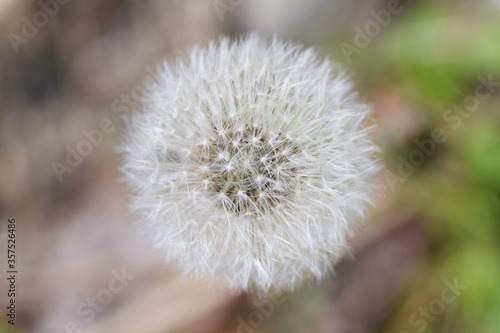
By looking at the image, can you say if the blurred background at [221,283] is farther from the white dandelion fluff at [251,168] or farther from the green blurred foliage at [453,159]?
the white dandelion fluff at [251,168]

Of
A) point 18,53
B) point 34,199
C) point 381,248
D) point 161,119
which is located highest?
point 18,53

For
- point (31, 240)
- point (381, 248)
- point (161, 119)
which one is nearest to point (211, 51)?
point (161, 119)

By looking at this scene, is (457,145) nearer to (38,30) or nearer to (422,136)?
(422,136)

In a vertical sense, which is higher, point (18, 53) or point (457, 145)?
point (18, 53)

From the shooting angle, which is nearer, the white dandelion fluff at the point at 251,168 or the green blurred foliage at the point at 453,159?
the white dandelion fluff at the point at 251,168

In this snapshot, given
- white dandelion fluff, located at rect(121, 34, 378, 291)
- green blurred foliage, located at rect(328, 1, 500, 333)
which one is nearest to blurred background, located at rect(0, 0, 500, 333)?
green blurred foliage, located at rect(328, 1, 500, 333)

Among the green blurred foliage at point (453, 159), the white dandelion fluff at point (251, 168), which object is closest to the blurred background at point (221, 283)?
the green blurred foliage at point (453, 159)

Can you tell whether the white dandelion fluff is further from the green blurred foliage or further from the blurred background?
the green blurred foliage
